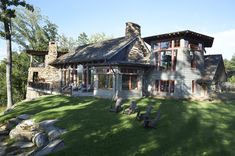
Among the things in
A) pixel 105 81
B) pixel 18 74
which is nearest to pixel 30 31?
Answer: pixel 18 74

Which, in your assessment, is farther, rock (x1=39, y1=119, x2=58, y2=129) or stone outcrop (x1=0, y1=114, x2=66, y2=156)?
rock (x1=39, y1=119, x2=58, y2=129)

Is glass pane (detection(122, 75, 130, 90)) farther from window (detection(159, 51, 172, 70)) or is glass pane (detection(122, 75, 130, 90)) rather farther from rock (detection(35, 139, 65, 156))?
rock (detection(35, 139, 65, 156))

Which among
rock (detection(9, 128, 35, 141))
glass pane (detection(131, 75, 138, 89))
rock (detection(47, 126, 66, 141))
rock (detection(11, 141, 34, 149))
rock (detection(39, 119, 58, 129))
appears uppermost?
glass pane (detection(131, 75, 138, 89))

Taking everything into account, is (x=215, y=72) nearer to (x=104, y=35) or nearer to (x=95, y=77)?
(x=95, y=77)

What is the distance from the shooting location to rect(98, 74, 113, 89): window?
82.6 feet

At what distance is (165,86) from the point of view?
26.3m

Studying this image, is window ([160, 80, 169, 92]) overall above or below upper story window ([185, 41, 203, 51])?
below

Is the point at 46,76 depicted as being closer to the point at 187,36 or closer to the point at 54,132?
the point at 187,36

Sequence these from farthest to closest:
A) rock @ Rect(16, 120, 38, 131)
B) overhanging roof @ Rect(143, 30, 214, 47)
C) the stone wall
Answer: the stone wall < overhanging roof @ Rect(143, 30, 214, 47) < rock @ Rect(16, 120, 38, 131)

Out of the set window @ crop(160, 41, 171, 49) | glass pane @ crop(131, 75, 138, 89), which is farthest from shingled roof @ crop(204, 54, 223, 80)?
glass pane @ crop(131, 75, 138, 89)

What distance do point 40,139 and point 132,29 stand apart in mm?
21165

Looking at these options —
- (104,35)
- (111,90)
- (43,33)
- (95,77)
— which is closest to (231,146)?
(111,90)

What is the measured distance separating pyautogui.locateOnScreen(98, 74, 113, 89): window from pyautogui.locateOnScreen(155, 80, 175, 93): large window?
5434 millimetres

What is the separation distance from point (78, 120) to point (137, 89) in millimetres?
11936
